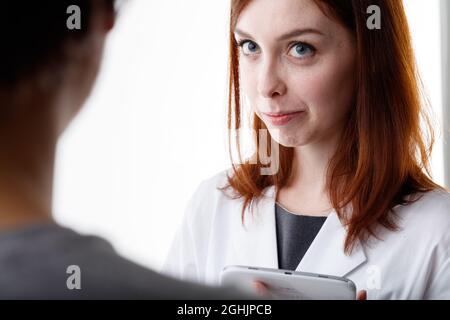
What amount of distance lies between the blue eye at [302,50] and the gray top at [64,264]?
0.47 meters

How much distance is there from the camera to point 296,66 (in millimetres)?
774

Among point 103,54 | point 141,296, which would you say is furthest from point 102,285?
point 103,54

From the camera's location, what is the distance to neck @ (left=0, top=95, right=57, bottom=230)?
0.38m

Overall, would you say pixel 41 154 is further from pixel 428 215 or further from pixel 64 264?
pixel 428 215

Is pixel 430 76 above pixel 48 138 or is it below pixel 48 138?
above

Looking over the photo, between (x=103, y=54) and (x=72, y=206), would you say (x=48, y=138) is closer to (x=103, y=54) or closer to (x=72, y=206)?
(x=103, y=54)

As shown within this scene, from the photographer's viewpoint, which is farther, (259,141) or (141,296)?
(259,141)

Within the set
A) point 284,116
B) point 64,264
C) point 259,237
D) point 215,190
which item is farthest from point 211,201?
point 64,264

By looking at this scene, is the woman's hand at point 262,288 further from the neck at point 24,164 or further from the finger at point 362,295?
the neck at point 24,164

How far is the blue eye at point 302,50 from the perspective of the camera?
762 millimetres

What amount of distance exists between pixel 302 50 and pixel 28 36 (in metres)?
0.47

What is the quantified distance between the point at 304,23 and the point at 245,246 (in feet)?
1.17
